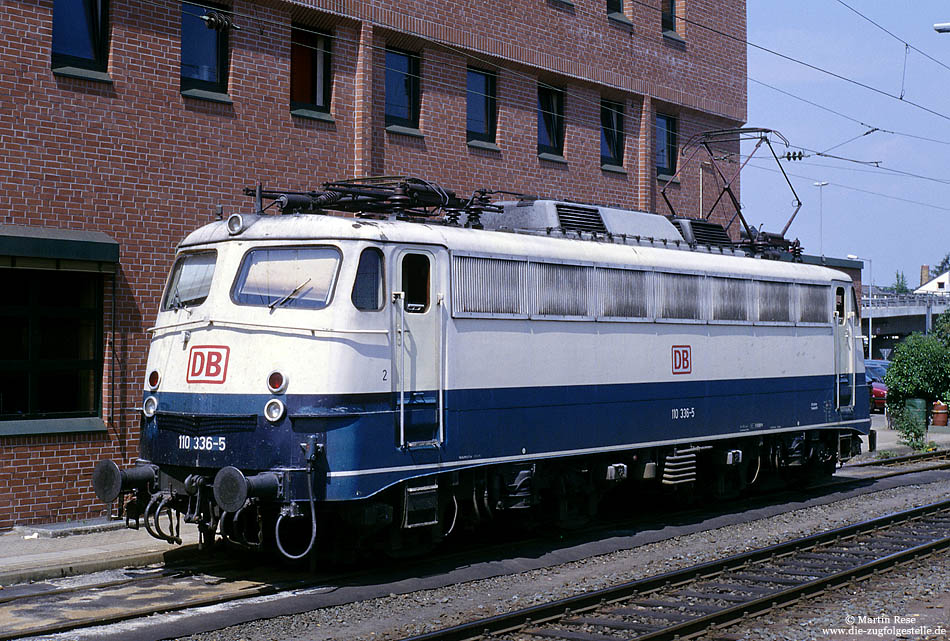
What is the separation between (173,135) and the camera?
1471 centimetres

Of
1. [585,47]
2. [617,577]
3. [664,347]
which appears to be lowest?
[617,577]

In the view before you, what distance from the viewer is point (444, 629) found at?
8562 mm

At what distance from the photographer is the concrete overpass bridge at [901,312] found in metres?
65.2

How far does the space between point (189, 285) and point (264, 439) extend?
6.97 feet

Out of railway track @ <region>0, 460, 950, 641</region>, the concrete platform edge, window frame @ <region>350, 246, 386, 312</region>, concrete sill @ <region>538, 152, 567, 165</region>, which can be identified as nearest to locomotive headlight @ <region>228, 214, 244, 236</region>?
window frame @ <region>350, 246, 386, 312</region>

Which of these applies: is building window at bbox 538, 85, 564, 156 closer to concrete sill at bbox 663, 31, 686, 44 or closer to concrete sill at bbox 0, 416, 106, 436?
concrete sill at bbox 663, 31, 686, 44

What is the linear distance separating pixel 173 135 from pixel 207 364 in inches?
206

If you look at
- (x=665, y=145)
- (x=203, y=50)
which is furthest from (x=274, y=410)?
(x=665, y=145)

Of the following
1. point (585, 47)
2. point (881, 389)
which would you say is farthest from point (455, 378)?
point (881, 389)

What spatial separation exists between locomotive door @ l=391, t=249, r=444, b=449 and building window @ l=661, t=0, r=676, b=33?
1406cm

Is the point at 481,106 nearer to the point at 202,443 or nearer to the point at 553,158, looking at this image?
the point at 553,158

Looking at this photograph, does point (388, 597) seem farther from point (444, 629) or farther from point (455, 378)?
Answer: point (455, 378)

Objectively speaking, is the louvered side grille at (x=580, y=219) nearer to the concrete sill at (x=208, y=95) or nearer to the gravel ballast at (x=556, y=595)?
the gravel ballast at (x=556, y=595)

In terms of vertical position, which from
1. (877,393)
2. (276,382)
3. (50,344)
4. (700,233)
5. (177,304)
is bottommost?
(877,393)
